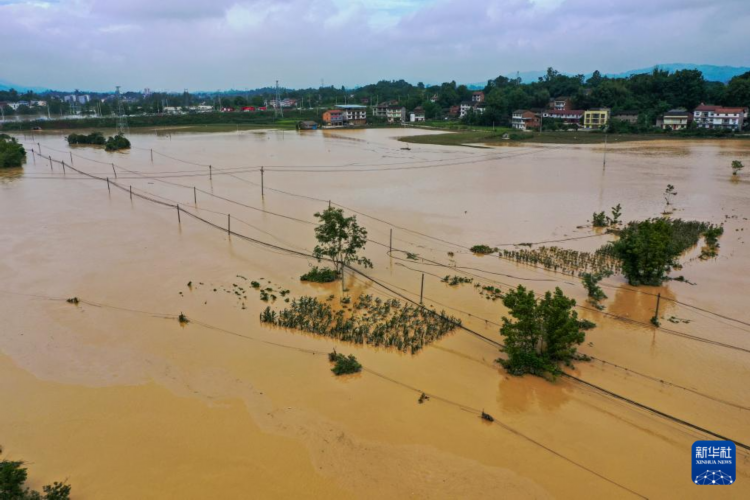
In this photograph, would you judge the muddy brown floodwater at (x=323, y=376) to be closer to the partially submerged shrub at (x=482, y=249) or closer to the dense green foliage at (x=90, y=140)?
the partially submerged shrub at (x=482, y=249)

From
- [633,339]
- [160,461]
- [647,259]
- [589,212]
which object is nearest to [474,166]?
[589,212]

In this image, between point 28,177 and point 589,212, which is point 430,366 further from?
point 28,177

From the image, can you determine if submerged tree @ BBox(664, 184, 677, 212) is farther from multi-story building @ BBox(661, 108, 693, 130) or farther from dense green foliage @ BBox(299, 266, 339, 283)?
multi-story building @ BBox(661, 108, 693, 130)

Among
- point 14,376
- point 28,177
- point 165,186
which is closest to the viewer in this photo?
point 14,376

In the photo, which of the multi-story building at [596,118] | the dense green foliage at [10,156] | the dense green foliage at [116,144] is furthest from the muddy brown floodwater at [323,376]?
the multi-story building at [596,118]

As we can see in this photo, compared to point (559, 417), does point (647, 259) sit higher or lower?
higher

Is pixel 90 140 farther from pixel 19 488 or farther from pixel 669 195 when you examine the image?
pixel 19 488

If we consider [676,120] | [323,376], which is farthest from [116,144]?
[676,120]
